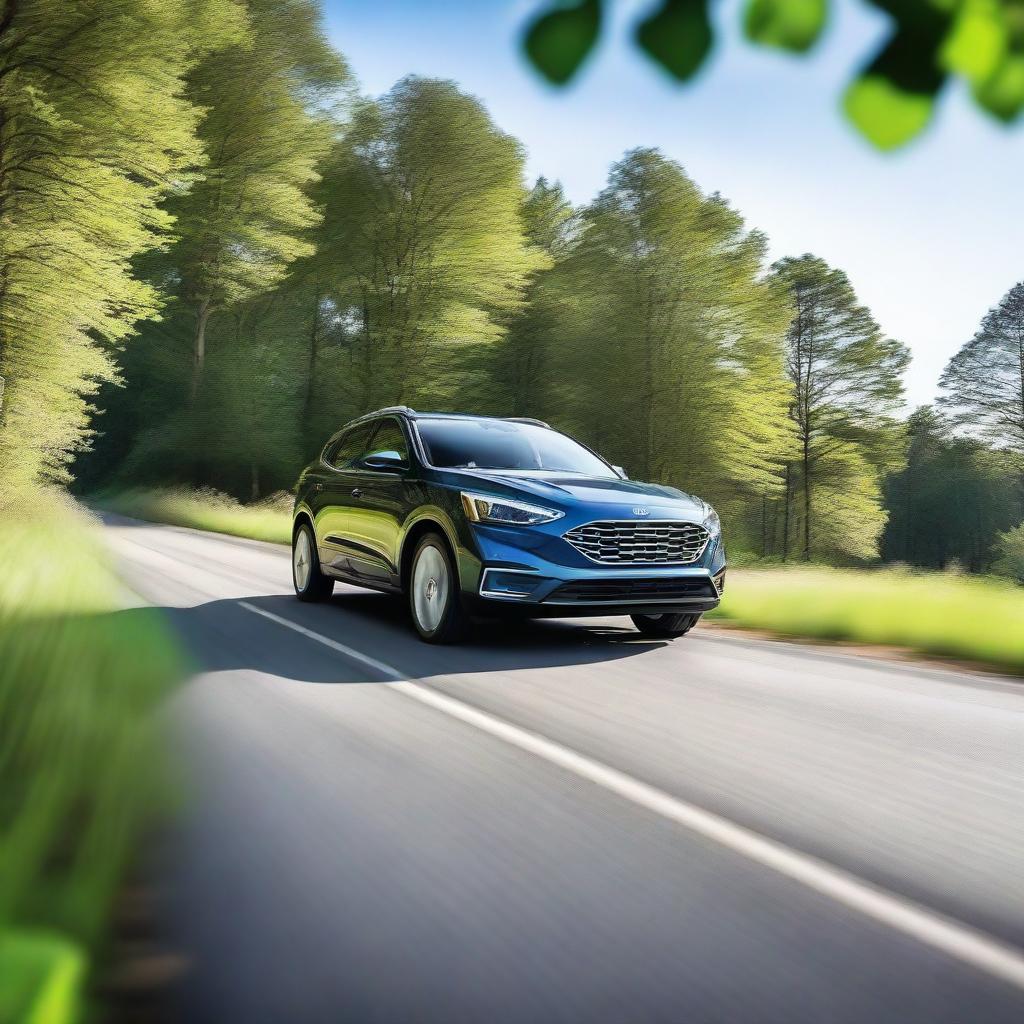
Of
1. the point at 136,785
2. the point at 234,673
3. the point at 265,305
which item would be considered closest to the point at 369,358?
the point at 265,305

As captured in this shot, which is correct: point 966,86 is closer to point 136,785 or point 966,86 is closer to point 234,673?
point 136,785

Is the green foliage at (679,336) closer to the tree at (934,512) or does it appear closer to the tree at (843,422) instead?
the tree at (843,422)

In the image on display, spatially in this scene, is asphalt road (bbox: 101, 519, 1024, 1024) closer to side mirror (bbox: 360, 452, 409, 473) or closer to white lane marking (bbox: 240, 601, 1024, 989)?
white lane marking (bbox: 240, 601, 1024, 989)

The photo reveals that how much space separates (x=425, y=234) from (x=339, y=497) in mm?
25573

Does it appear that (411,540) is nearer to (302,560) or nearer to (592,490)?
(592,490)

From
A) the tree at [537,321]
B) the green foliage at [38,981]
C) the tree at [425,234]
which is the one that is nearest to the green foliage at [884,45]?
the green foliage at [38,981]

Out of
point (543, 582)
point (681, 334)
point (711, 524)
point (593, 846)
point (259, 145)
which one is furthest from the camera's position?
point (259, 145)

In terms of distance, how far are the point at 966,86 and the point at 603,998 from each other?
2.02m

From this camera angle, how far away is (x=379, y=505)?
9.18m

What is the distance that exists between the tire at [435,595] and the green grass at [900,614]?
383 centimetres

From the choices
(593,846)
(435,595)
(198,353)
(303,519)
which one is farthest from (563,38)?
(198,353)

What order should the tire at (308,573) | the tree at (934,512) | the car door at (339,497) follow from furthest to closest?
1. the tree at (934,512)
2. the tire at (308,573)
3. the car door at (339,497)

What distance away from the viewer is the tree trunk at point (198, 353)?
37406 millimetres

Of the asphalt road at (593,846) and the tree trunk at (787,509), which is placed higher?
the tree trunk at (787,509)
